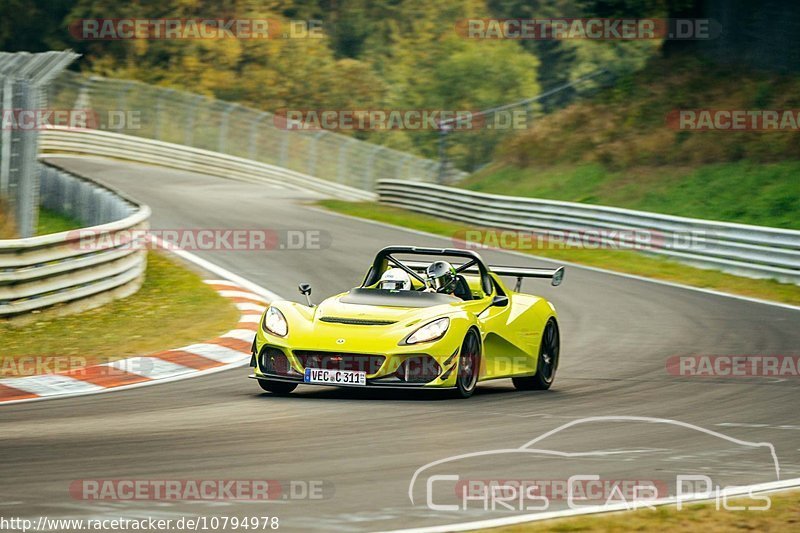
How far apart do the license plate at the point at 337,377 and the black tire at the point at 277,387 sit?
563 mm

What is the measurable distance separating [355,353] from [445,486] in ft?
11.7

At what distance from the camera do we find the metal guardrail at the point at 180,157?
4244cm

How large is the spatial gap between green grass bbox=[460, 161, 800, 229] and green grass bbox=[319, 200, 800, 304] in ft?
10.9

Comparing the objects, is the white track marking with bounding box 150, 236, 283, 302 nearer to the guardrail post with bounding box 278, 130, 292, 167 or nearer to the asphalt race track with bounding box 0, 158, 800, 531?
the asphalt race track with bounding box 0, 158, 800, 531

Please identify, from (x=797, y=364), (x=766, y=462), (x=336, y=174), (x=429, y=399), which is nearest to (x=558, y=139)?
(x=336, y=174)

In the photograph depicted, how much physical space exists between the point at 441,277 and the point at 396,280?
1.36 ft

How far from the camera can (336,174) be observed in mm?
43406

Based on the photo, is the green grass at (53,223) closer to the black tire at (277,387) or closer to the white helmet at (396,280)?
the white helmet at (396,280)

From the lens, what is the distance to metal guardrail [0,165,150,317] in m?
13.8

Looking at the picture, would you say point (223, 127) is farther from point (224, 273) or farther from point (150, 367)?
point (150, 367)

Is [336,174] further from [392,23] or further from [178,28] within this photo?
[392,23]

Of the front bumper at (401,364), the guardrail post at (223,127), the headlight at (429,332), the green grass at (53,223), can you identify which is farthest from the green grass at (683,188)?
the front bumper at (401,364)

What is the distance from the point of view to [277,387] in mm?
10789

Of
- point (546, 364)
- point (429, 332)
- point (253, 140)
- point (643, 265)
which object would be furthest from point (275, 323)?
point (253, 140)
